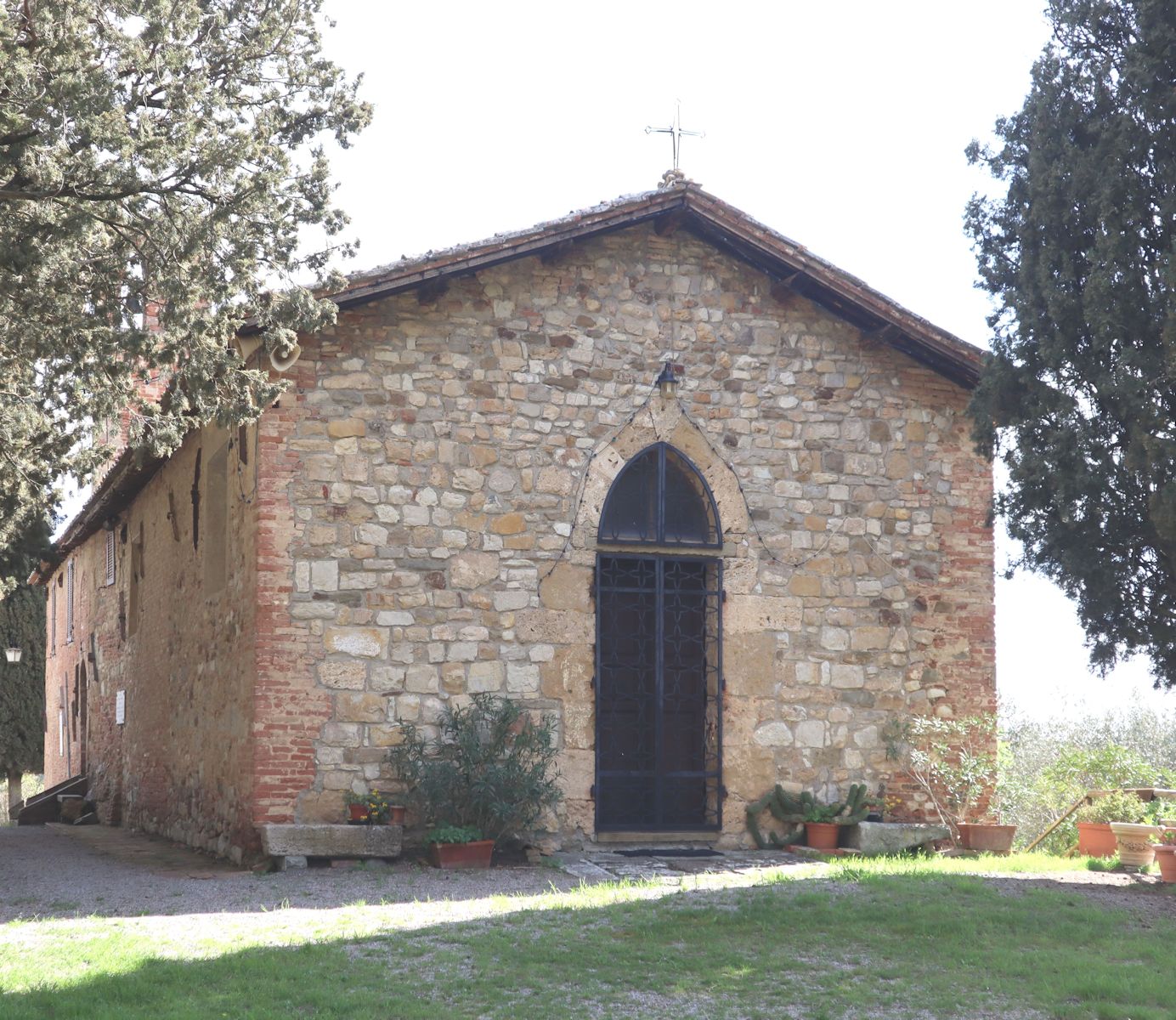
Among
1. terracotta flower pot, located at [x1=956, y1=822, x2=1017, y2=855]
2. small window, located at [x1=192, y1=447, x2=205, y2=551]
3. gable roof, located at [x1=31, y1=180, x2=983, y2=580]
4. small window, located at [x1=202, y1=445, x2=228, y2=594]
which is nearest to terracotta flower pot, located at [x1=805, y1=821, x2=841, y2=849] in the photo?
terracotta flower pot, located at [x1=956, y1=822, x2=1017, y2=855]

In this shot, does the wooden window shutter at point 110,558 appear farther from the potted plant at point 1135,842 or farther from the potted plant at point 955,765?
the potted plant at point 1135,842

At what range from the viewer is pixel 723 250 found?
41.9 feet

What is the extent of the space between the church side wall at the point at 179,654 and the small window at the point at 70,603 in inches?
70.6

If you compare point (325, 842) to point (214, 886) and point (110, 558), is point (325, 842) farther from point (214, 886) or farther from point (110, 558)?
point (110, 558)

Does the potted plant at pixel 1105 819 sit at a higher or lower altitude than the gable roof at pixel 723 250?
lower

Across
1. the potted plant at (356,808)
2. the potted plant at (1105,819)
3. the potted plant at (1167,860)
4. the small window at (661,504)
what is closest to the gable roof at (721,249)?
the small window at (661,504)

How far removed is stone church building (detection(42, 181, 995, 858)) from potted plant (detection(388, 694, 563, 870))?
0.19 metres

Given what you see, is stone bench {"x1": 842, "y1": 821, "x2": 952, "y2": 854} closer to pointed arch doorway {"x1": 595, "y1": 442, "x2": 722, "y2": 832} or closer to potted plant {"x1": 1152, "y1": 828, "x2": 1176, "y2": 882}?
pointed arch doorway {"x1": 595, "y1": 442, "x2": 722, "y2": 832}

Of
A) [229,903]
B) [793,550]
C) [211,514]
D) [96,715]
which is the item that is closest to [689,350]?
[793,550]

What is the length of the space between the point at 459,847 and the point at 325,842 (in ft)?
3.35

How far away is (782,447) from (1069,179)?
3.44 metres

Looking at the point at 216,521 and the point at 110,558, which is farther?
the point at 110,558

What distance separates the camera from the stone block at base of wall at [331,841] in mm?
10562

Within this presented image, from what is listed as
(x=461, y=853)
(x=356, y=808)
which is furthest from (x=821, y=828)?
(x=356, y=808)
